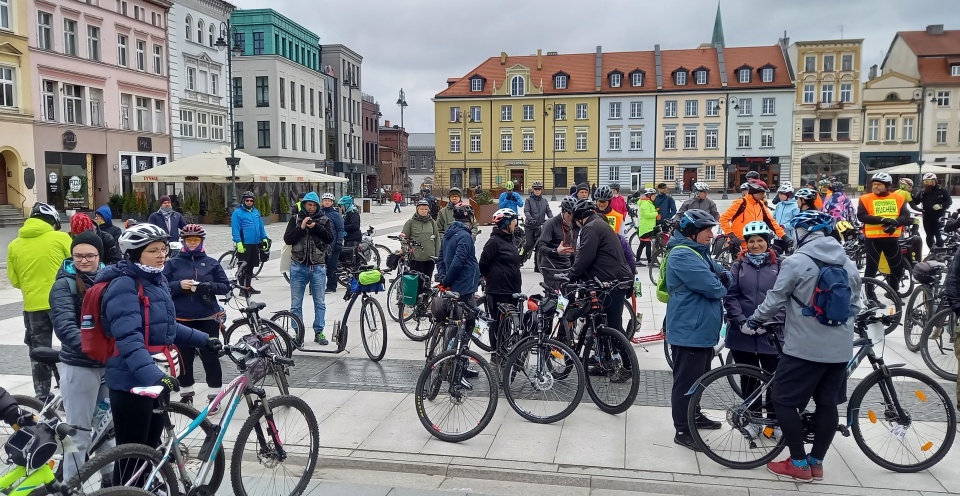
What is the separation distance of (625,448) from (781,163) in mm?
66674

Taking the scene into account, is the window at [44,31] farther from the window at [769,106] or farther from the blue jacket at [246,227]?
the window at [769,106]

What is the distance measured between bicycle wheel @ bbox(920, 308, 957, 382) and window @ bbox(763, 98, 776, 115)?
6318cm

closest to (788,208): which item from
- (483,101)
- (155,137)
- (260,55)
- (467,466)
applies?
(467,466)

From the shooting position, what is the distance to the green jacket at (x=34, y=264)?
6.70 metres

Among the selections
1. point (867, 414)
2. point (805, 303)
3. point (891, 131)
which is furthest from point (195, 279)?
point (891, 131)

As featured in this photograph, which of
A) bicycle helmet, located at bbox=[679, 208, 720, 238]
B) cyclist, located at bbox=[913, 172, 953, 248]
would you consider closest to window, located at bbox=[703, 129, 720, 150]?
cyclist, located at bbox=[913, 172, 953, 248]

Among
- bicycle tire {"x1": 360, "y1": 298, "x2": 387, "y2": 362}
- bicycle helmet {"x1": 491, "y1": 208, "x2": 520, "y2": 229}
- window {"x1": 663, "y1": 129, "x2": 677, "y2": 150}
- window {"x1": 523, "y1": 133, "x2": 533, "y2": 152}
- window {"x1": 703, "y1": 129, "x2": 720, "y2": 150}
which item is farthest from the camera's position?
window {"x1": 523, "y1": 133, "x2": 533, "y2": 152}

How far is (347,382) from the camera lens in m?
7.70

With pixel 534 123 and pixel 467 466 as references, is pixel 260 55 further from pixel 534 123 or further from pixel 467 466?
pixel 467 466

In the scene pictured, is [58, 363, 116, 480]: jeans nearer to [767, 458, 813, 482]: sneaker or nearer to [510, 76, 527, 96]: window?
[767, 458, 813, 482]: sneaker

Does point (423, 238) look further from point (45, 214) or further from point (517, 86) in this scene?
point (517, 86)

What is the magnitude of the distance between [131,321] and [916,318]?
8.37 metres

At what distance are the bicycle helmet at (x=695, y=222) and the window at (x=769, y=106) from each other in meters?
66.3

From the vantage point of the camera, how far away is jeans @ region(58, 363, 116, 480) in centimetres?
454
